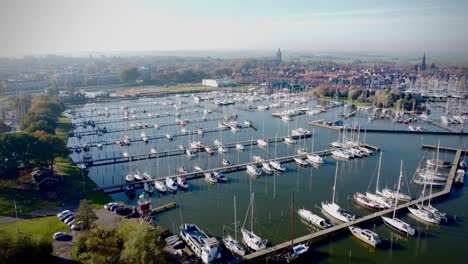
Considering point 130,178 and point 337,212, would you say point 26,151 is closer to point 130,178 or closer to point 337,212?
point 130,178

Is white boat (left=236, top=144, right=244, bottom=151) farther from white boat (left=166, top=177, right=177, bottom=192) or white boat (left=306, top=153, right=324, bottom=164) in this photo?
white boat (left=166, top=177, right=177, bottom=192)

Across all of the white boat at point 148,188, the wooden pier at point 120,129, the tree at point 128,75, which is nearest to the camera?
the white boat at point 148,188

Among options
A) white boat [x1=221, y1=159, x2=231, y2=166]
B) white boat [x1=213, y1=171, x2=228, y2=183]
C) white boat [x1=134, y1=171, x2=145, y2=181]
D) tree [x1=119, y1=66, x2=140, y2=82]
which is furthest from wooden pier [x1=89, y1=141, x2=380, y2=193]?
tree [x1=119, y1=66, x2=140, y2=82]

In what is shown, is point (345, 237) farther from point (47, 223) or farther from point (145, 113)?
point (145, 113)

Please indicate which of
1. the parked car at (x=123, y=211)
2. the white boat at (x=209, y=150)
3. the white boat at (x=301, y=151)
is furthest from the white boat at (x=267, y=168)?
the parked car at (x=123, y=211)

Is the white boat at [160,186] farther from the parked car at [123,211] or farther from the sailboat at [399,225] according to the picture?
→ the sailboat at [399,225]

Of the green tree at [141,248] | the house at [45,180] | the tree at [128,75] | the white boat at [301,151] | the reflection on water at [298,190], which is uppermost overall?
the tree at [128,75]

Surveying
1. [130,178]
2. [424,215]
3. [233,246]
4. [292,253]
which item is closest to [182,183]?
[130,178]

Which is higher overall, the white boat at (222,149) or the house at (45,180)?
the house at (45,180)
